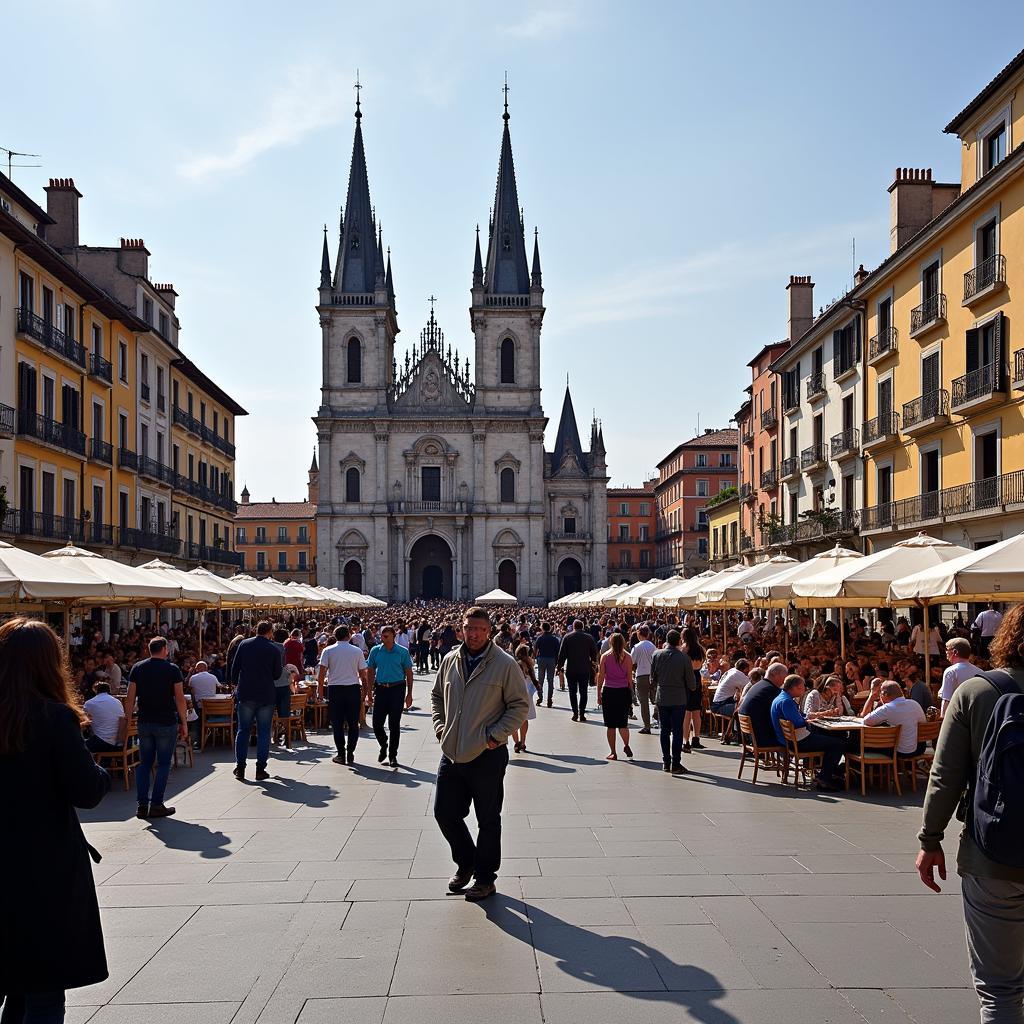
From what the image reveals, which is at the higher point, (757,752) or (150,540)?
(150,540)

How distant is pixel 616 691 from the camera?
1335cm

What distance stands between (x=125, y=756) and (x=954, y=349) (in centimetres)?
2231

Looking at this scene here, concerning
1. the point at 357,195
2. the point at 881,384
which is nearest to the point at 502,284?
the point at 357,195

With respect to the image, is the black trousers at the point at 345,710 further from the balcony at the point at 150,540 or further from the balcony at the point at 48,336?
the balcony at the point at 150,540

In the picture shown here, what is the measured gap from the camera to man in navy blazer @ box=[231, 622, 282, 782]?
11.6 metres

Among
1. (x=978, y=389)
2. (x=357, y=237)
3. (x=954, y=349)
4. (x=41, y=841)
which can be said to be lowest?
(x=41, y=841)

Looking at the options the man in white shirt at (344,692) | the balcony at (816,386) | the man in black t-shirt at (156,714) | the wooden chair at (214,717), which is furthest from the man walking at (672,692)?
the balcony at (816,386)

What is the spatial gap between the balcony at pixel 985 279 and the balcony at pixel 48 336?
2322 cm

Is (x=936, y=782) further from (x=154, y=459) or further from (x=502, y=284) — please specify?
(x=502, y=284)

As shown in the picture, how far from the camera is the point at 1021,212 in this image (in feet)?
73.7

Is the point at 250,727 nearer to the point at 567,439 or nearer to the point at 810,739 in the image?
the point at 810,739

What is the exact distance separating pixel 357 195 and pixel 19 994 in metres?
76.3

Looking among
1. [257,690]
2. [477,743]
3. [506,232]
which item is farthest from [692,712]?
[506,232]

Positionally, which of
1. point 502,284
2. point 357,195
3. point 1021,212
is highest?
point 357,195
